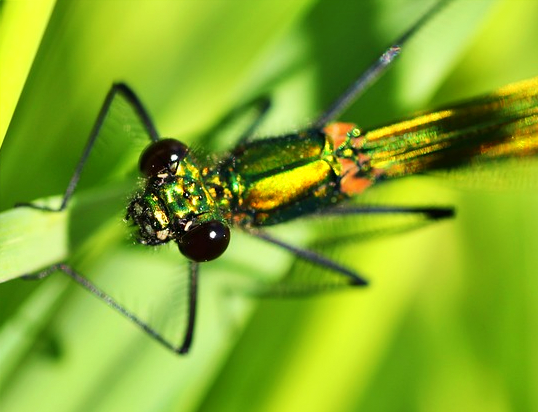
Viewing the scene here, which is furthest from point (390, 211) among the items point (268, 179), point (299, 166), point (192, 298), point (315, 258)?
point (192, 298)

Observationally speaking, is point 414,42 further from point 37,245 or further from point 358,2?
point 37,245

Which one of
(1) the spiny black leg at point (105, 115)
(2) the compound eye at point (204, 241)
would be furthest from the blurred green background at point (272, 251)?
(2) the compound eye at point (204, 241)

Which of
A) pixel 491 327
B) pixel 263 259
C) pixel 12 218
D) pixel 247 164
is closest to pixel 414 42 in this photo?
pixel 247 164

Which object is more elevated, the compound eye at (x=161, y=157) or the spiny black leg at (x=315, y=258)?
the spiny black leg at (x=315, y=258)

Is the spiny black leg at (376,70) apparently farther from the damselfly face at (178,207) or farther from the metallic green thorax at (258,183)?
the damselfly face at (178,207)

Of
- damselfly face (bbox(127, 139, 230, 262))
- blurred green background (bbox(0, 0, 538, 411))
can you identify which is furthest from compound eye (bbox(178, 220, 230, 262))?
blurred green background (bbox(0, 0, 538, 411))

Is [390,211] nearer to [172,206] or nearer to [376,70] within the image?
[376,70]

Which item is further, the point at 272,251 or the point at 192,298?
the point at 272,251

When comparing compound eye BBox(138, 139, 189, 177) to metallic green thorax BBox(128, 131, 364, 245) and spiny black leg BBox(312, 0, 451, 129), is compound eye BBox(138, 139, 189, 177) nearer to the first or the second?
metallic green thorax BBox(128, 131, 364, 245)
